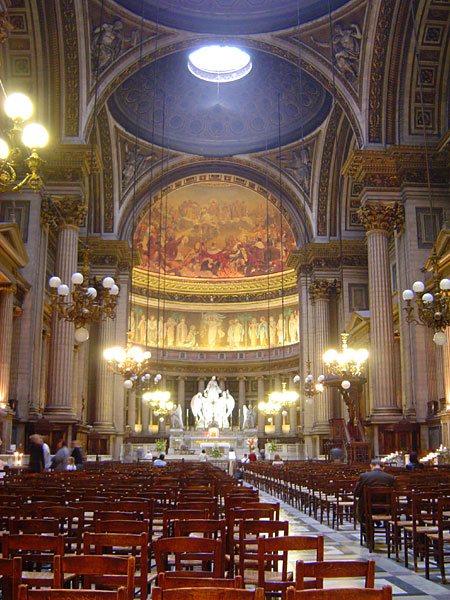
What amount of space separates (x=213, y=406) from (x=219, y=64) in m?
19.8

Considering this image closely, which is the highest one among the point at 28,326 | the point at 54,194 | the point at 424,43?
the point at 424,43

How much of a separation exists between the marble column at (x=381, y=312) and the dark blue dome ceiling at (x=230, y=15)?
8081mm

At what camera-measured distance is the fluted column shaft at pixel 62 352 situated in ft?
66.0

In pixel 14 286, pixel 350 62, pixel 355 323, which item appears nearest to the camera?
pixel 14 286

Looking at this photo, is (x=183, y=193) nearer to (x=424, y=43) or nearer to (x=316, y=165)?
(x=316, y=165)

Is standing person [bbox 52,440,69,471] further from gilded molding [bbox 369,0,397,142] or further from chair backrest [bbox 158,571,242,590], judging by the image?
gilded molding [bbox 369,0,397,142]

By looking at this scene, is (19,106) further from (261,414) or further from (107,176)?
(261,414)

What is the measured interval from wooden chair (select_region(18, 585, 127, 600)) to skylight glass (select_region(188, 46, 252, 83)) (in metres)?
31.6

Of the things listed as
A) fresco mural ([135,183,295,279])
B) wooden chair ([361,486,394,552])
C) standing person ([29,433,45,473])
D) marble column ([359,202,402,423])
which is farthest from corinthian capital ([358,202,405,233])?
fresco mural ([135,183,295,279])

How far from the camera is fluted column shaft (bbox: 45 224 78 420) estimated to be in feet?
66.0

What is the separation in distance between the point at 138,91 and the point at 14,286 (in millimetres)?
14733

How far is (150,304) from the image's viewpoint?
139 ft

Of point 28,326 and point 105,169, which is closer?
point 28,326

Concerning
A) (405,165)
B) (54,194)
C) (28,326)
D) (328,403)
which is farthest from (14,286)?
(328,403)
